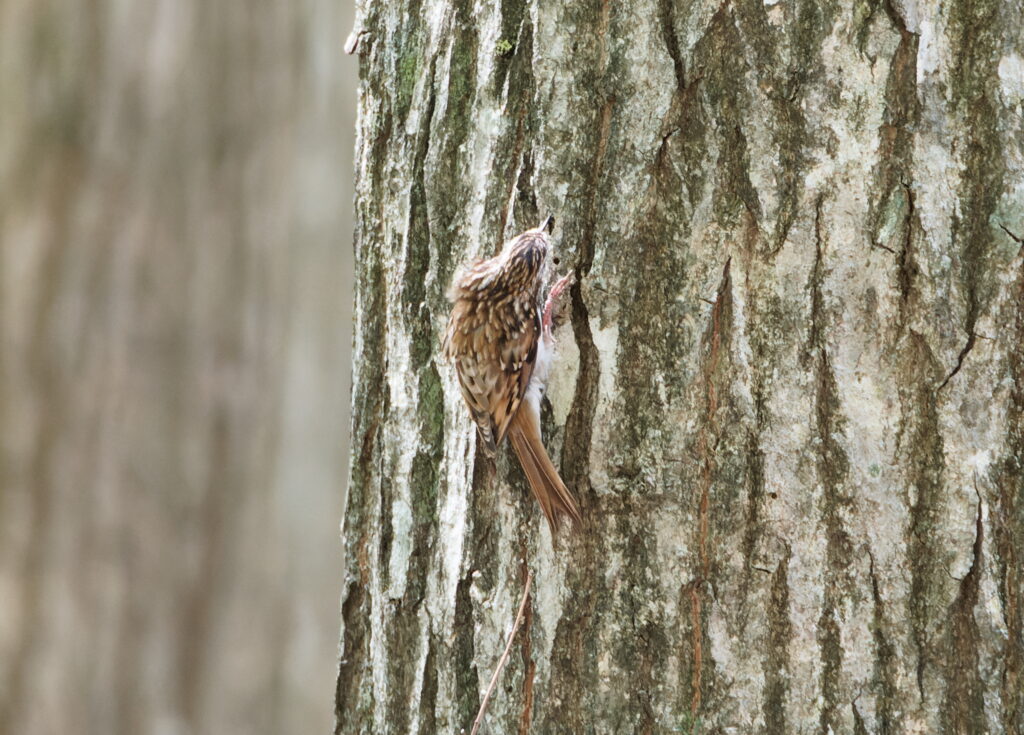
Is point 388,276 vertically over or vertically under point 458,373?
over

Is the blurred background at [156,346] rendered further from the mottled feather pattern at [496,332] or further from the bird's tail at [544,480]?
the bird's tail at [544,480]

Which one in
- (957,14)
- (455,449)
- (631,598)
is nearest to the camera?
Result: (957,14)

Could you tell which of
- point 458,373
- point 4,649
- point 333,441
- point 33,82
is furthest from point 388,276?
point 4,649

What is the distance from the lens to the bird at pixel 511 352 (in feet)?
5.36

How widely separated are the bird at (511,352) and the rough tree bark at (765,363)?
1.4 inches

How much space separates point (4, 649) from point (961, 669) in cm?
300

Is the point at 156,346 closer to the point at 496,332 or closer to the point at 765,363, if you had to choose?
the point at 496,332

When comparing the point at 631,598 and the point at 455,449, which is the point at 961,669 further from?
the point at 455,449

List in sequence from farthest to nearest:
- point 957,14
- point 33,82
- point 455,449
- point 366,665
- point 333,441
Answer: point 333,441 < point 33,82 < point 366,665 < point 455,449 < point 957,14

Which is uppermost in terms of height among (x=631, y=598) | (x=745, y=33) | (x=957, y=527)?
(x=745, y=33)

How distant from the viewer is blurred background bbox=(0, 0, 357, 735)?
128 inches

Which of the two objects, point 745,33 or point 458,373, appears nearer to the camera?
point 745,33

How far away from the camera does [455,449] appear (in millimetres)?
1770

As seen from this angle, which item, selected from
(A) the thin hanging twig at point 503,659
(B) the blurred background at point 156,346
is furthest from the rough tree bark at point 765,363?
(B) the blurred background at point 156,346
